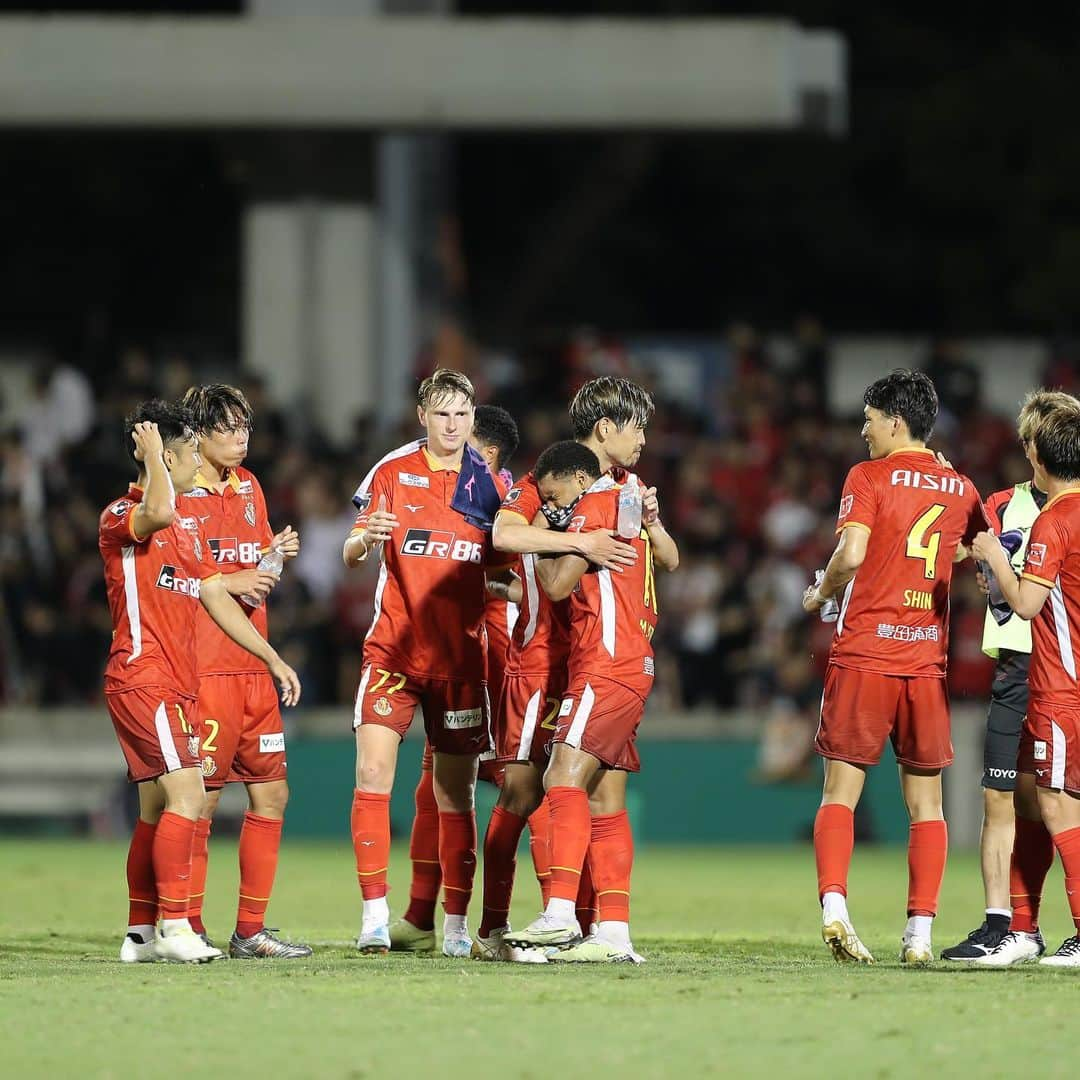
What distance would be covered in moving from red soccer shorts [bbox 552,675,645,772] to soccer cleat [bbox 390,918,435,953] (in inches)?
52.5

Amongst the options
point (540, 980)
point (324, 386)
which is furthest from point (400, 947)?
point (324, 386)

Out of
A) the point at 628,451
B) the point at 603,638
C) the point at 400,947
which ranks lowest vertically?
the point at 400,947

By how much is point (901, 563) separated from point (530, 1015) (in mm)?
2816

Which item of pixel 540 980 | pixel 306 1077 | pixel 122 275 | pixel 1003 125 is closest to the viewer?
pixel 306 1077

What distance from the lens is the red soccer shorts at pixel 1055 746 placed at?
8.63m

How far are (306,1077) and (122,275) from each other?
26.9 meters

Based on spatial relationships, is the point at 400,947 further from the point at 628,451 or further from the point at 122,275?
the point at 122,275

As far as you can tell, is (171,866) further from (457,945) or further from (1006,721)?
(1006,721)

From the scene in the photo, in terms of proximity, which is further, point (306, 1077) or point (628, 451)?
point (628, 451)

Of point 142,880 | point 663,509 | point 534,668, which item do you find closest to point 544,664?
point 534,668

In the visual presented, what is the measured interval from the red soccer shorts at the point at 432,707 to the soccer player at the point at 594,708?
0.63 metres

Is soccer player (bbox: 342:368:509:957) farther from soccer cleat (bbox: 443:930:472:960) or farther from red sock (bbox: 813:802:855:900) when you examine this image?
red sock (bbox: 813:802:855:900)

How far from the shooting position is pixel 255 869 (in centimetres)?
934

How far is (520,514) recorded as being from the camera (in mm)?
8961
